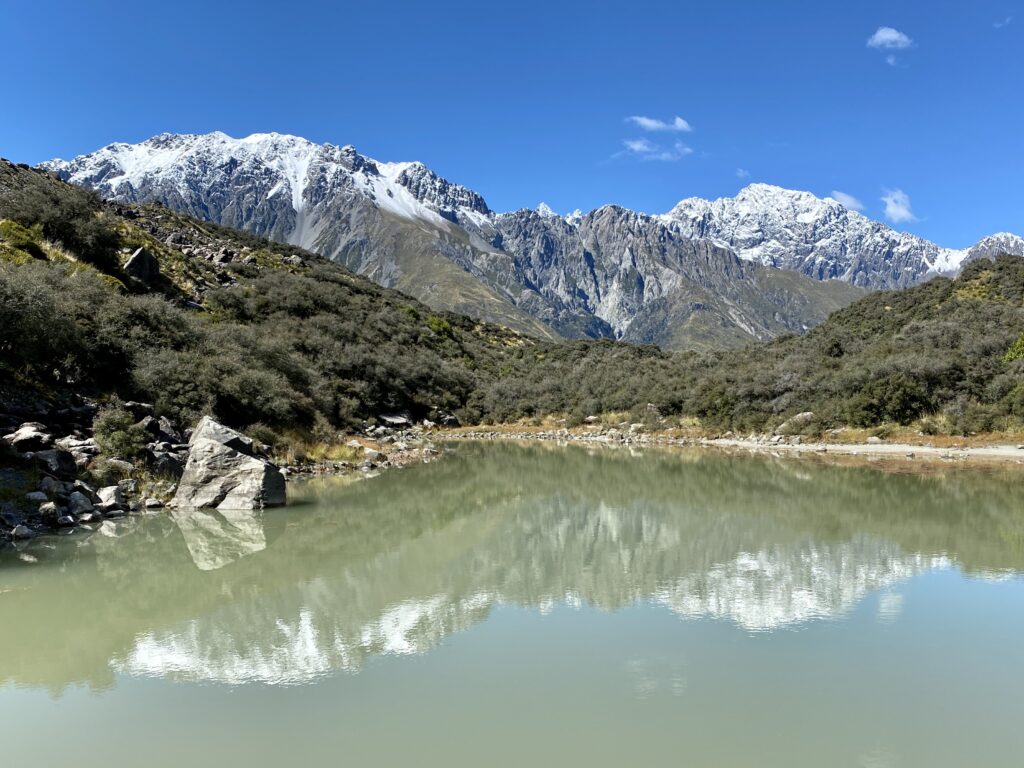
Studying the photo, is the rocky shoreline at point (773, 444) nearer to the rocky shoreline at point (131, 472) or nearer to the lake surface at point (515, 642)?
the lake surface at point (515, 642)

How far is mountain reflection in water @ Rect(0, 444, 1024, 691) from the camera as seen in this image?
26.3ft

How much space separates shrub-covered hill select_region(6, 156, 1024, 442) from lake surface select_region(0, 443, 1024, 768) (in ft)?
25.4

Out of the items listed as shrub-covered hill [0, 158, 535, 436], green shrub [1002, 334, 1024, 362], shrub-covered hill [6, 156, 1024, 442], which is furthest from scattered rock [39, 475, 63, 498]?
green shrub [1002, 334, 1024, 362]

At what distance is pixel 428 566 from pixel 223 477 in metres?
7.86

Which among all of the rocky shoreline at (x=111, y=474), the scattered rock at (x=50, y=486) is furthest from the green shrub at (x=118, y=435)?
the scattered rock at (x=50, y=486)

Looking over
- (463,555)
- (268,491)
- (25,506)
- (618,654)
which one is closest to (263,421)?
(268,491)

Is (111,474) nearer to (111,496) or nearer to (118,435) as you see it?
(118,435)

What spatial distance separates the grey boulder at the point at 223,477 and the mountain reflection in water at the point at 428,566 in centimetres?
61

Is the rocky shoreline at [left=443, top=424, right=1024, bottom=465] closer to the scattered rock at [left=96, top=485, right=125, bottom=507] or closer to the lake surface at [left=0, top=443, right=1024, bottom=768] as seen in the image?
the lake surface at [left=0, top=443, right=1024, bottom=768]

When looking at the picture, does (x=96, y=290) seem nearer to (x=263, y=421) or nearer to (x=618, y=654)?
(x=263, y=421)

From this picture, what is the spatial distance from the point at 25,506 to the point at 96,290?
11254mm

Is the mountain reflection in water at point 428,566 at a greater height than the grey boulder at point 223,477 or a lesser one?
lesser

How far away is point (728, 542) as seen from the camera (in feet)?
46.5

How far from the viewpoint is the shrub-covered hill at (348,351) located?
20.6 metres
